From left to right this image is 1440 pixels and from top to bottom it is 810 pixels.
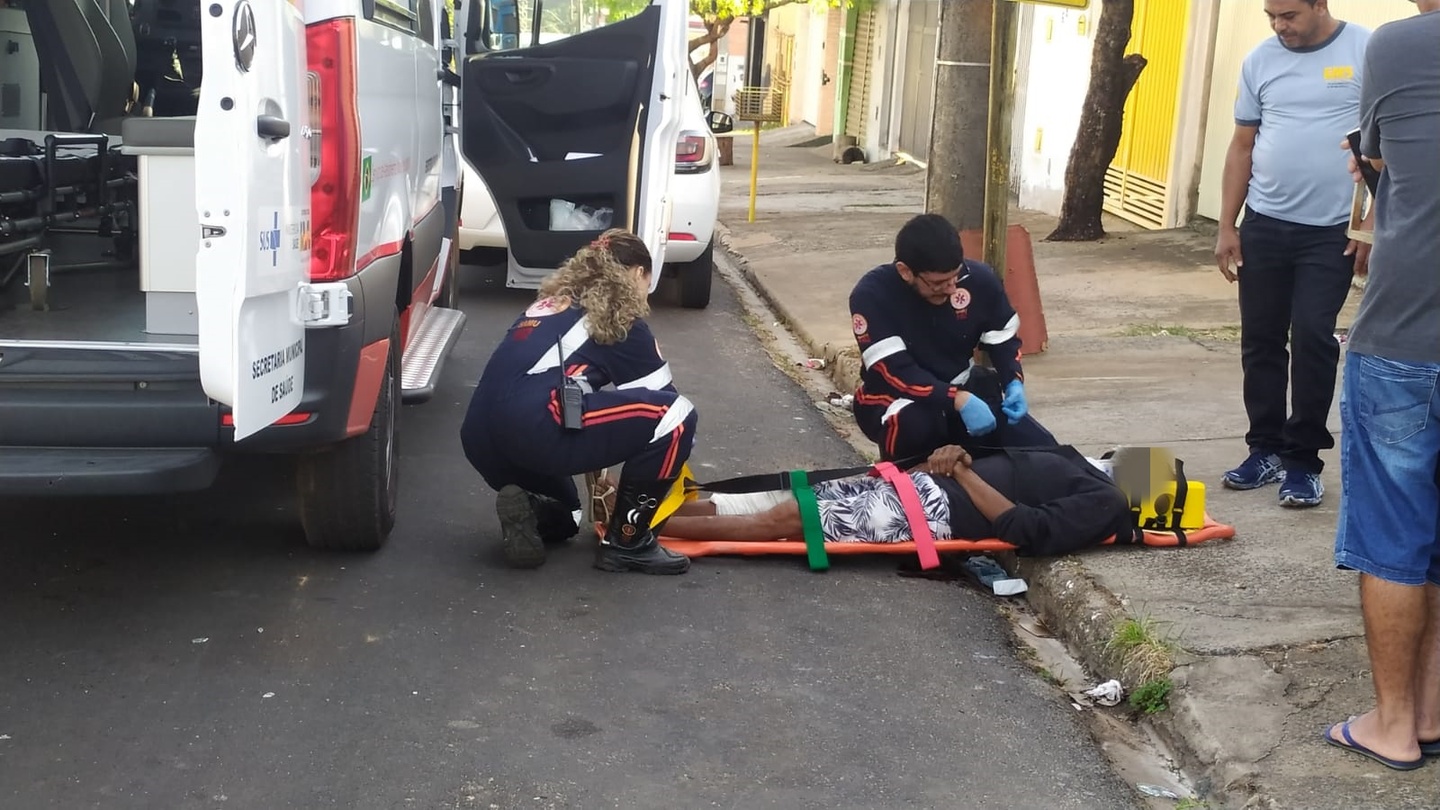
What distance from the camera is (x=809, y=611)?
16.5ft

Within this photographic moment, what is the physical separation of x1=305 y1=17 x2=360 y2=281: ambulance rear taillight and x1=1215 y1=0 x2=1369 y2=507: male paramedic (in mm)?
3184

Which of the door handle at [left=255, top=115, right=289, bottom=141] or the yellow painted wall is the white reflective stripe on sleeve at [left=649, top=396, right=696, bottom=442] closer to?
the door handle at [left=255, top=115, right=289, bottom=141]

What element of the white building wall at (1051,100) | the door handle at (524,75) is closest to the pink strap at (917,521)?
the door handle at (524,75)

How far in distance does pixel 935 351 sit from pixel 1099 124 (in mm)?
7700

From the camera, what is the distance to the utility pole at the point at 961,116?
293 inches

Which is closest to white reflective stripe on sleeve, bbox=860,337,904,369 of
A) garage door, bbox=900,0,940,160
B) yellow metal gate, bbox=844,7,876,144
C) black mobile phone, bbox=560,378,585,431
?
black mobile phone, bbox=560,378,585,431

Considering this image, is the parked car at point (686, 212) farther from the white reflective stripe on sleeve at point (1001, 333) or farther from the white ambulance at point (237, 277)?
the white reflective stripe on sleeve at point (1001, 333)

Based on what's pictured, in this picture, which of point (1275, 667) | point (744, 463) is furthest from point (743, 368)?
point (1275, 667)

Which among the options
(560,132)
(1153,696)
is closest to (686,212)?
(560,132)

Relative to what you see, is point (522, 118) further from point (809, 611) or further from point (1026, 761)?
point (1026, 761)

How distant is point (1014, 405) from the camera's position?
5.71 metres

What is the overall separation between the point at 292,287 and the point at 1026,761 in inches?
86.2

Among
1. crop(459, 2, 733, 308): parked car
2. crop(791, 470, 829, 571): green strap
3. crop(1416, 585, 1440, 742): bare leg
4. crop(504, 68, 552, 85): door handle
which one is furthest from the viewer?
crop(459, 2, 733, 308): parked car

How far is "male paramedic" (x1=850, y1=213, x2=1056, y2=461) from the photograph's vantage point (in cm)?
555
